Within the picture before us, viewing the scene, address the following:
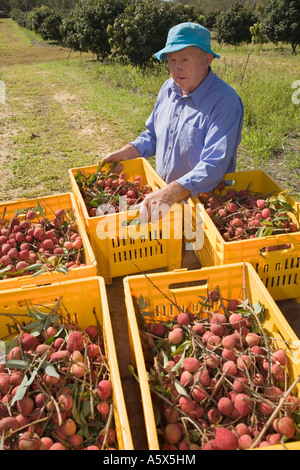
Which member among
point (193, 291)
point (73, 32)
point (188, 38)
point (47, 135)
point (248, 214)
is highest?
point (73, 32)

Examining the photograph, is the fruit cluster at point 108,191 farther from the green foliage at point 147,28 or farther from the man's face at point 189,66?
the green foliage at point 147,28

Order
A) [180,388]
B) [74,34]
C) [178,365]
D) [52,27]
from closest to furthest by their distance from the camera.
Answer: [180,388] < [178,365] < [74,34] < [52,27]

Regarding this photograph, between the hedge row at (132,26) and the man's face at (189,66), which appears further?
the hedge row at (132,26)

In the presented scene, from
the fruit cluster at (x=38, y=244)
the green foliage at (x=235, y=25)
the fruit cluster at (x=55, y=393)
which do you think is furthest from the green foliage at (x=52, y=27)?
the fruit cluster at (x=55, y=393)

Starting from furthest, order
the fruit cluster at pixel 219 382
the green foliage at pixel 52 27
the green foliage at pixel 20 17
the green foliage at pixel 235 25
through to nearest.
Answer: the green foliage at pixel 20 17
the green foliage at pixel 52 27
the green foliage at pixel 235 25
the fruit cluster at pixel 219 382

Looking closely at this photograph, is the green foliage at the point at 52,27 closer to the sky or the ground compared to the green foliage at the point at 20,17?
closer to the ground

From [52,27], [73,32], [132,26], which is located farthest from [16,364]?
[52,27]

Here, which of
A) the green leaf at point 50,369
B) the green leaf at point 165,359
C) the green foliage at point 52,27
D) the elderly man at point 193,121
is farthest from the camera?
the green foliage at point 52,27

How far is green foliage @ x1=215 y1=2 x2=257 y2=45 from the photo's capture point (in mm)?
20297

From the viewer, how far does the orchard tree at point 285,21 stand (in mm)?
16125

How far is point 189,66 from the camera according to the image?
1875 mm

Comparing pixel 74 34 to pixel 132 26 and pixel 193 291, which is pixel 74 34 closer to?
pixel 132 26

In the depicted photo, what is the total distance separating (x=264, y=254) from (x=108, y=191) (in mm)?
886
